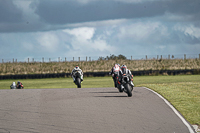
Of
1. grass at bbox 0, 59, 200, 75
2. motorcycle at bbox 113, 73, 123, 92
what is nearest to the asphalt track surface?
motorcycle at bbox 113, 73, 123, 92

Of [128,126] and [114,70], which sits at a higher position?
[114,70]

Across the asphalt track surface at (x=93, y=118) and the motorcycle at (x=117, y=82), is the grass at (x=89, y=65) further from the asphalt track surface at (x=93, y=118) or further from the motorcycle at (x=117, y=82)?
the asphalt track surface at (x=93, y=118)

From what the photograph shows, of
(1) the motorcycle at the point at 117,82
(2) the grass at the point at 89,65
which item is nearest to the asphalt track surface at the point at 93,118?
(1) the motorcycle at the point at 117,82

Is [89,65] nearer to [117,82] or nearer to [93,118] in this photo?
[117,82]

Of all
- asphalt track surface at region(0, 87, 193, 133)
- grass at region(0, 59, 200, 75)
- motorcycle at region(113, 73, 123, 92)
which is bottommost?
asphalt track surface at region(0, 87, 193, 133)

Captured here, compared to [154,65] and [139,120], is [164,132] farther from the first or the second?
[154,65]

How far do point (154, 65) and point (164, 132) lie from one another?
7300cm

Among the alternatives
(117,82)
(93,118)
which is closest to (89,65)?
(117,82)

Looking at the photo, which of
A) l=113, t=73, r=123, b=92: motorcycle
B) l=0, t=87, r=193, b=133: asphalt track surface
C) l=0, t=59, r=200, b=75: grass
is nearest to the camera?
l=0, t=87, r=193, b=133: asphalt track surface

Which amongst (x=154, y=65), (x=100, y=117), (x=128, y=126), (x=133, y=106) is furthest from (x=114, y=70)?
(x=154, y=65)

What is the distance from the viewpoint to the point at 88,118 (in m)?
11.6

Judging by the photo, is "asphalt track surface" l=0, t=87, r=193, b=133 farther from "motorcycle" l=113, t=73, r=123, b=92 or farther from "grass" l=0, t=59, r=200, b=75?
"grass" l=0, t=59, r=200, b=75

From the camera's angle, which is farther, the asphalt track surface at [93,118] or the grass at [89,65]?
the grass at [89,65]

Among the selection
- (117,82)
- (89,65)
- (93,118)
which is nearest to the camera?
(93,118)
